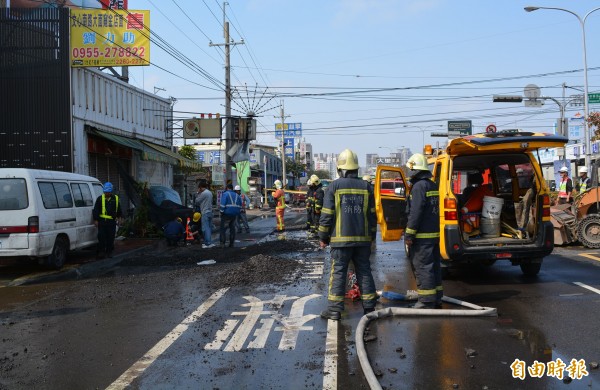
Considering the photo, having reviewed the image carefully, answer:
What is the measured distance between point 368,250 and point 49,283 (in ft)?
21.1

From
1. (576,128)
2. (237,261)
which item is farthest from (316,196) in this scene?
(576,128)

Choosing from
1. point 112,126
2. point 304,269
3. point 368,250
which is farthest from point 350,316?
point 112,126

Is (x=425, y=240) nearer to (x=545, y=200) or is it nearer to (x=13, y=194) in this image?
(x=545, y=200)

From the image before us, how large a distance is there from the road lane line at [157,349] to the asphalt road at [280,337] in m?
0.02

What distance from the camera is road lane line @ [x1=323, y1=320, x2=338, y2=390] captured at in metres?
4.35

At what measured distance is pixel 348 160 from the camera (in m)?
6.54

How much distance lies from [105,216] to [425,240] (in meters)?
7.95

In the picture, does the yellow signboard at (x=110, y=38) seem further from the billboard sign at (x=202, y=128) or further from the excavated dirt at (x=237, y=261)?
the billboard sign at (x=202, y=128)

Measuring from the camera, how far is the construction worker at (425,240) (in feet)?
21.3

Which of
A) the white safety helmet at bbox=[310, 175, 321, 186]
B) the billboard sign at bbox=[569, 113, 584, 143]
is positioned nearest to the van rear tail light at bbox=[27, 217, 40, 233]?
the white safety helmet at bbox=[310, 175, 321, 186]

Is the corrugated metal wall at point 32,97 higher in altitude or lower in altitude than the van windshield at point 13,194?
higher

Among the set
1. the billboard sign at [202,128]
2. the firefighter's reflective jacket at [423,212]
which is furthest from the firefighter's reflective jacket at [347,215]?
the billboard sign at [202,128]

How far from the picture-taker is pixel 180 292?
27.7 ft

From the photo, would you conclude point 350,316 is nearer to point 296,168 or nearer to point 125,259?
point 125,259
